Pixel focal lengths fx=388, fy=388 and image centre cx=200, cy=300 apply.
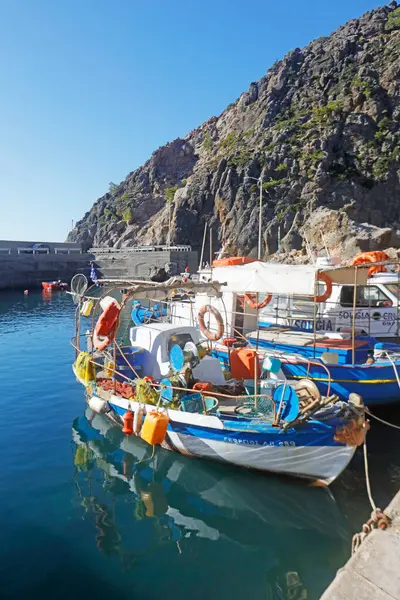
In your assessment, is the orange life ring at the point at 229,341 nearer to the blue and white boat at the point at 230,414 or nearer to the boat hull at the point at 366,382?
the blue and white boat at the point at 230,414

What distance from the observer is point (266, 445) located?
824cm

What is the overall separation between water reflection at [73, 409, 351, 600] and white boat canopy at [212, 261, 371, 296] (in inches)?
224

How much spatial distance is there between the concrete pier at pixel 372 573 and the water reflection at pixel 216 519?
1409 mm

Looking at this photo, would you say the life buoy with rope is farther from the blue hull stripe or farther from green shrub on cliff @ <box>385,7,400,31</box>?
green shrub on cliff @ <box>385,7,400,31</box>

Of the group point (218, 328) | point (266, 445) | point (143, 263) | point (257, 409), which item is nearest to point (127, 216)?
point (143, 263)

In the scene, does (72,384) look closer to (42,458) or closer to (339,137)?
Answer: (42,458)

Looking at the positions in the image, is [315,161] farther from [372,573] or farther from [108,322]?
[372,573]

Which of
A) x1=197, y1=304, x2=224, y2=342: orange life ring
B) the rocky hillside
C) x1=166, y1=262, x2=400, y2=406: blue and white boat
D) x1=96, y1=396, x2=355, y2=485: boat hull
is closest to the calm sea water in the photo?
x1=96, y1=396, x2=355, y2=485: boat hull

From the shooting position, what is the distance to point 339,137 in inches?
2763

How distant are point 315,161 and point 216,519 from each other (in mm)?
69413

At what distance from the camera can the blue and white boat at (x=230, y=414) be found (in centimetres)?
788

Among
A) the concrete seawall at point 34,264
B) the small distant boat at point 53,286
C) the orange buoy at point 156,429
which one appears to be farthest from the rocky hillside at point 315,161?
the orange buoy at point 156,429

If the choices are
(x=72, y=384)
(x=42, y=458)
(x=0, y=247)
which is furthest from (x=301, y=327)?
(x=0, y=247)

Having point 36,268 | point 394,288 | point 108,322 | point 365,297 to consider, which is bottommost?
point 108,322
